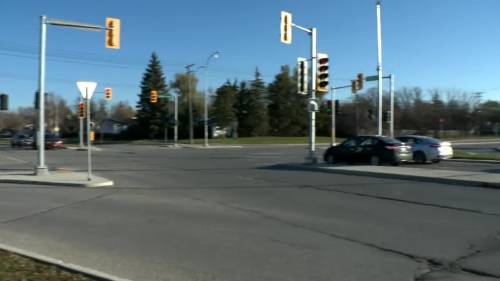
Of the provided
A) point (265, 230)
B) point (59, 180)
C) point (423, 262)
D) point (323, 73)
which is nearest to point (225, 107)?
point (323, 73)

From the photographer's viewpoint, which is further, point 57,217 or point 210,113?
point 210,113

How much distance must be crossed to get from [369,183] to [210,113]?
82.4 m

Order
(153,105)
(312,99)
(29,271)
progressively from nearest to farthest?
1. (29,271)
2. (312,99)
3. (153,105)

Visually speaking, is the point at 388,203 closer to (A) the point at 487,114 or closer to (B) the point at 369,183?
(B) the point at 369,183

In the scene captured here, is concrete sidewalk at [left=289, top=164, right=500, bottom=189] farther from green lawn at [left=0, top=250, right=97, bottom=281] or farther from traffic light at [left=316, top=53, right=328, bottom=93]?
green lawn at [left=0, top=250, right=97, bottom=281]

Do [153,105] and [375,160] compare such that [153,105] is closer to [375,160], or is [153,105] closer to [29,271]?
[375,160]

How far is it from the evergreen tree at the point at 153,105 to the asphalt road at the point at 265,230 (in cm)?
7323

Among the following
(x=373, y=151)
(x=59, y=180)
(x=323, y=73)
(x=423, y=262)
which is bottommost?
(x=423, y=262)

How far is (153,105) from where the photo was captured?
89.9m

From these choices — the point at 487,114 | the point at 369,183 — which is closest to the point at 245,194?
the point at 369,183

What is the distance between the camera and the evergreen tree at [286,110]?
100m

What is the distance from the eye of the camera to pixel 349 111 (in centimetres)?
10844

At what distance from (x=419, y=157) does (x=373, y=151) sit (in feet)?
12.7

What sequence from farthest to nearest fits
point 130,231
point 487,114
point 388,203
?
point 487,114 < point 388,203 < point 130,231
